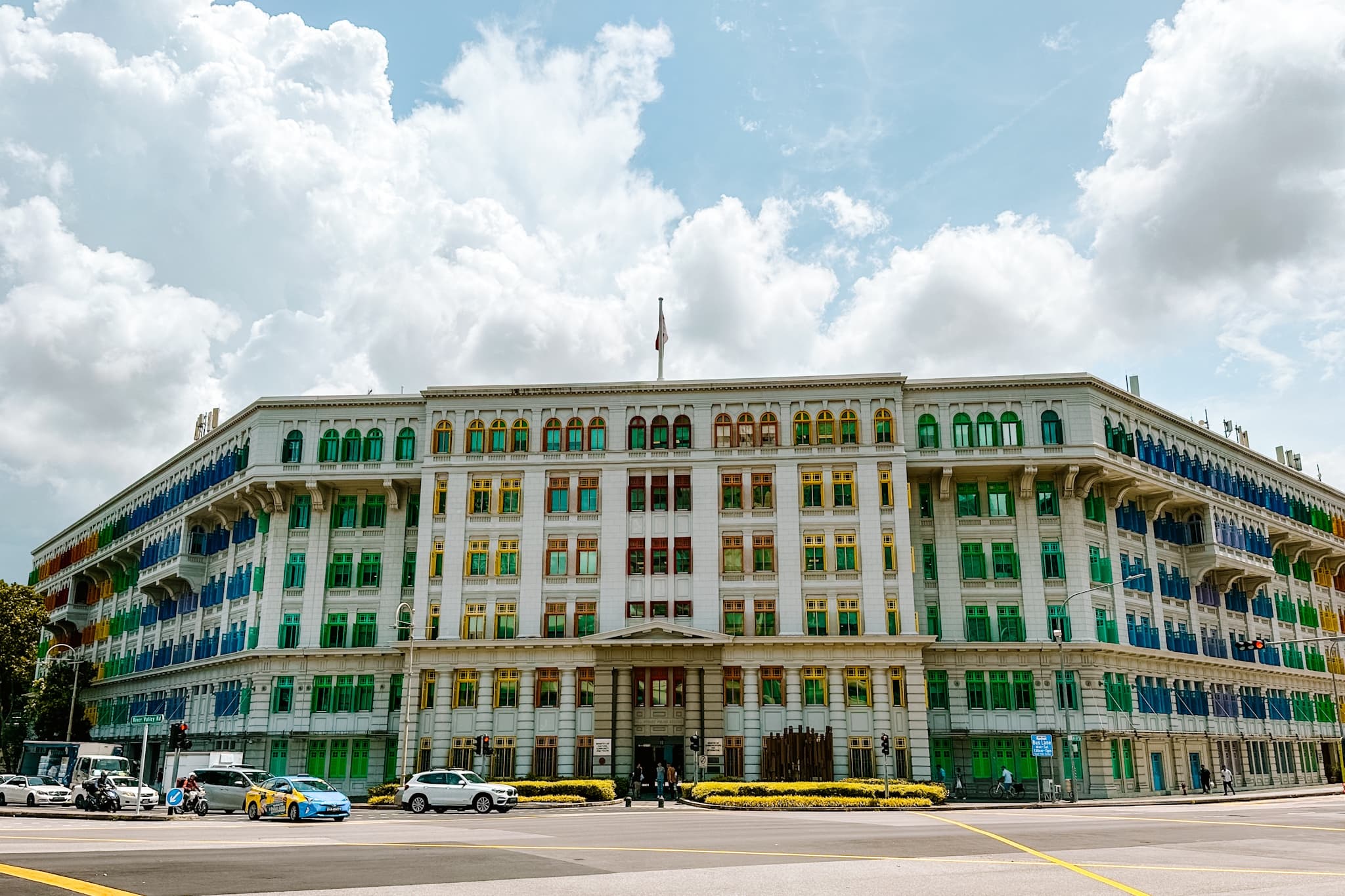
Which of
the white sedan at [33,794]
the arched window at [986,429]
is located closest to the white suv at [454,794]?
the white sedan at [33,794]

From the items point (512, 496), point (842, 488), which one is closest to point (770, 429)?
point (842, 488)

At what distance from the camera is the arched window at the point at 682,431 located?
59500 mm

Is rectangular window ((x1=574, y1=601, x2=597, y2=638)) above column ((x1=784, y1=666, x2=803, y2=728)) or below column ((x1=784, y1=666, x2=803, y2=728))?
above

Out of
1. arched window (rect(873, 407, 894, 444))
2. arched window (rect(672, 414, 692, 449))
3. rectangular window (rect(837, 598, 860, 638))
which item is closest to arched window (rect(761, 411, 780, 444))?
arched window (rect(672, 414, 692, 449))

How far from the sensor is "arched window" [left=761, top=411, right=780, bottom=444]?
194ft

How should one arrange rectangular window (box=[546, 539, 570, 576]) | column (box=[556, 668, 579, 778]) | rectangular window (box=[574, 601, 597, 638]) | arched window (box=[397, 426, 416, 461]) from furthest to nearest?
arched window (box=[397, 426, 416, 461]) → rectangular window (box=[546, 539, 570, 576]) → rectangular window (box=[574, 601, 597, 638]) → column (box=[556, 668, 579, 778])

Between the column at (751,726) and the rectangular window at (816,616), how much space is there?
141 inches

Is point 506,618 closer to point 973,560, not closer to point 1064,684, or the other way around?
point 973,560

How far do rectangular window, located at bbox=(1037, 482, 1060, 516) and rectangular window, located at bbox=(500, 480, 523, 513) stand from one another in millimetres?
27852

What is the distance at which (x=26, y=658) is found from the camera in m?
72.4

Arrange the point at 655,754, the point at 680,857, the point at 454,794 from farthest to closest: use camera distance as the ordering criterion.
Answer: the point at 655,754, the point at 454,794, the point at 680,857

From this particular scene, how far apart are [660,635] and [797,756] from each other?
8.90m

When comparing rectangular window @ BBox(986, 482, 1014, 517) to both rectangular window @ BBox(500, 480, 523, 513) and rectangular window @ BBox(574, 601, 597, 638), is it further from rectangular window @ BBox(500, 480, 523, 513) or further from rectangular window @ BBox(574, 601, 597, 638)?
rectangular window @ BBox(500, 480, 523, 513)

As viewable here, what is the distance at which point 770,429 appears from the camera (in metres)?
59.2
